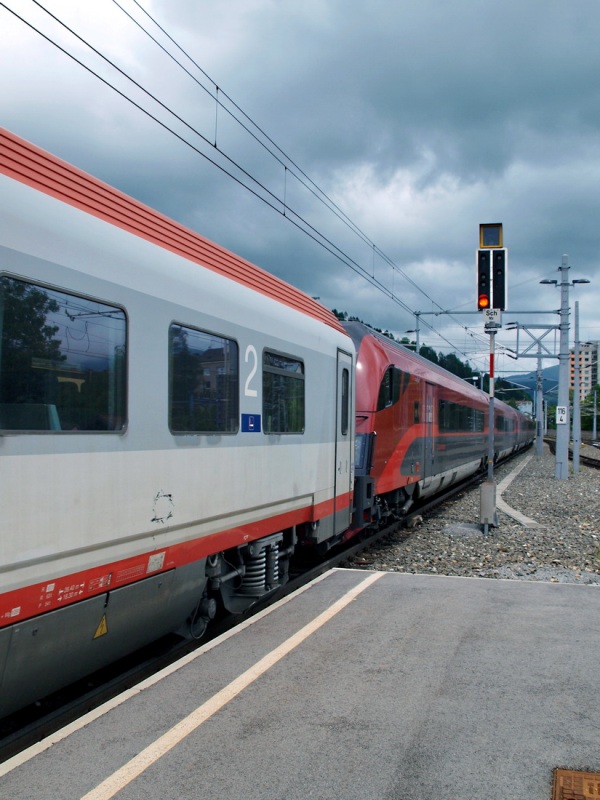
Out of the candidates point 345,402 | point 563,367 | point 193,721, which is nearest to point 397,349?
point 345,402

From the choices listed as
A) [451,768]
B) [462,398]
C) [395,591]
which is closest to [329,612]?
[395,591]

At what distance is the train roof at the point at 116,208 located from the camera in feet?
12.8

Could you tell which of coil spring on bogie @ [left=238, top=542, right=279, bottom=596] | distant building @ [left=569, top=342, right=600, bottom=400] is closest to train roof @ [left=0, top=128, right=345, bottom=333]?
coil spring on bogie @ [left=238, top=542, right=279, bottom=596]

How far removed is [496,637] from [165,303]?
3585 millimetres

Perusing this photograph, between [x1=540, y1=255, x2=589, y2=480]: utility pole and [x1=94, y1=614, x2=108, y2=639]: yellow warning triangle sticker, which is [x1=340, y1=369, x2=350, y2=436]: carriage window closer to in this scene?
[x1=94, y1=614, x2=108, y2=639]: yellow warning triangle sticker

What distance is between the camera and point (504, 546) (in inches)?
431

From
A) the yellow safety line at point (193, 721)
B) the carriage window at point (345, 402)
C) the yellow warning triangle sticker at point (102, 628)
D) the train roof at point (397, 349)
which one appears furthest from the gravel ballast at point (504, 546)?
the yellow warning triangle sticker at point (102, 628)

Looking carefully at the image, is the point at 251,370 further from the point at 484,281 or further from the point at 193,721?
the point at 484,281

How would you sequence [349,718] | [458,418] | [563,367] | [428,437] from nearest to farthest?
[349,718] < [428,437] < [458,418] < [563,367]

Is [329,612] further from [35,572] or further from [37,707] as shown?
[35,572]

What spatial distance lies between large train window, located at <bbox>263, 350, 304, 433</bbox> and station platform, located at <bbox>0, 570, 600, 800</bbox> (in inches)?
66.5

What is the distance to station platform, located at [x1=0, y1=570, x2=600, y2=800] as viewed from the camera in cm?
346

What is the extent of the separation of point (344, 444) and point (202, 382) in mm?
3856

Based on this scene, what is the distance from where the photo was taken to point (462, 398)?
19703mm
